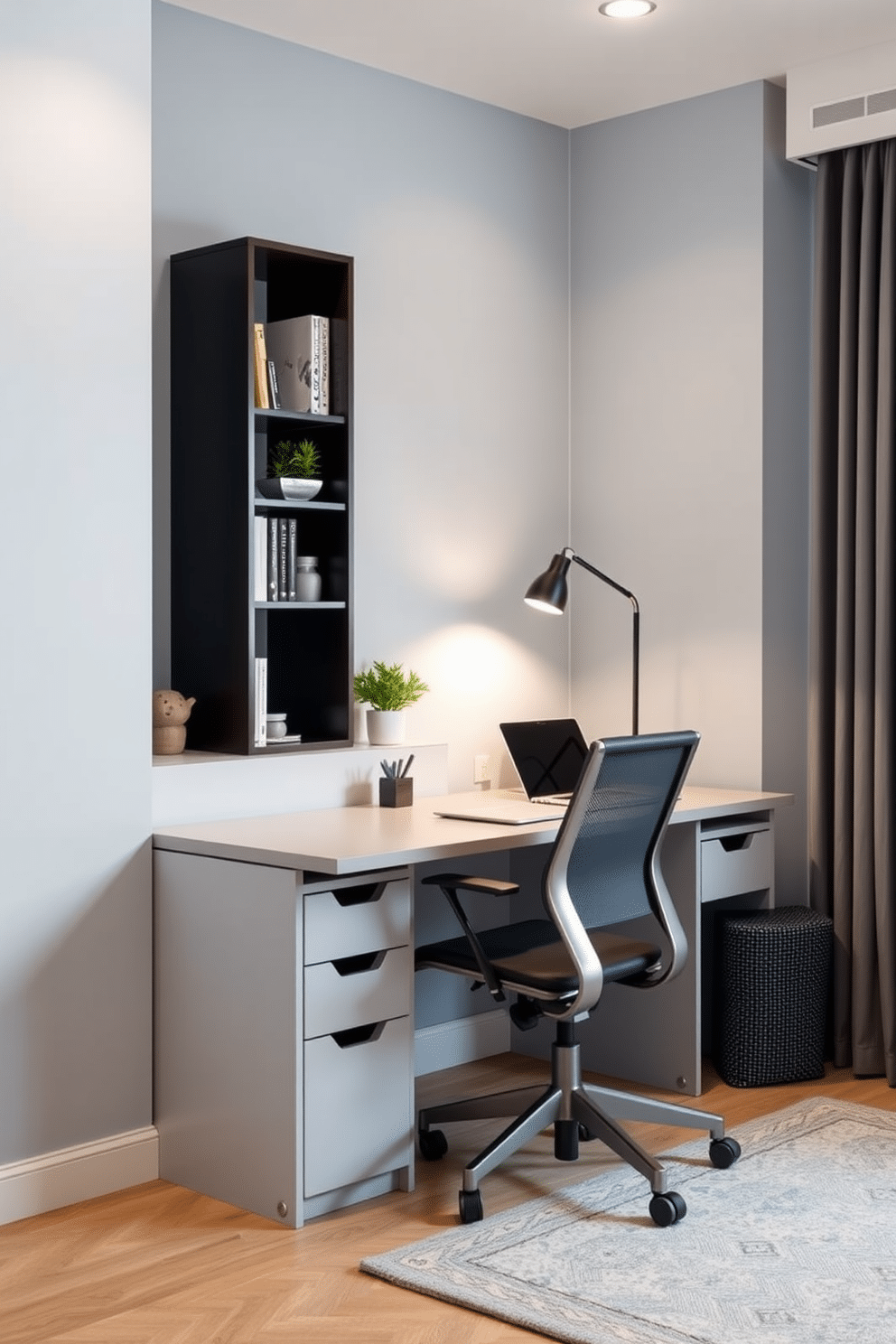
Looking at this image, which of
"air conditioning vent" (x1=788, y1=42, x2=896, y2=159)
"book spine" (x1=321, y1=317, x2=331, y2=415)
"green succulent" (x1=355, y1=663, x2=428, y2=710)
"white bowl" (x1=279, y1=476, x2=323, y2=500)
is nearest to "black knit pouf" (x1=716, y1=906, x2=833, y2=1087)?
"green succulent" (x1=355, y1=663, x2=428, y2=710)

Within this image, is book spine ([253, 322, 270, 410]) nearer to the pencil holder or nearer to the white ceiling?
the white ceiling

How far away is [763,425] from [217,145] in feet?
5.22

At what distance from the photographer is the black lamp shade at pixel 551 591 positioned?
3.93 metres

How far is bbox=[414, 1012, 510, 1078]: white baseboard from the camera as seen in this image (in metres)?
3.95

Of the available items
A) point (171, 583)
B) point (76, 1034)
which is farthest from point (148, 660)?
point (76, 1034)

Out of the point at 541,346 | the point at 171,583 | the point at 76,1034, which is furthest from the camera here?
the point at 541,346

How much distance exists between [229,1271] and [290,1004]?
0.48 metres

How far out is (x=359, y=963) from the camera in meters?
3.01

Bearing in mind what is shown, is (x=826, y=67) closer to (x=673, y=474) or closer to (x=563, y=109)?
(x=563, y=109)

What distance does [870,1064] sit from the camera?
388 centimetres

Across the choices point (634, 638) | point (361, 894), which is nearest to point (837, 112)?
point (634, 638)

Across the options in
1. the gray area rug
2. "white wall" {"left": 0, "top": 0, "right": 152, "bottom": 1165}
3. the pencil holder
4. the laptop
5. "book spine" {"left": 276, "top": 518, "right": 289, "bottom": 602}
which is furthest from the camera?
the laptop

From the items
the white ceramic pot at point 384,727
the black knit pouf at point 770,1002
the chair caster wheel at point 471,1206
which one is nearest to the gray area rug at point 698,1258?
the chair caster wheel at point 471,1206

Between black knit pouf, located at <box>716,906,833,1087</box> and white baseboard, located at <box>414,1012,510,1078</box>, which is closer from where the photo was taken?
black knit pouf, located at <box>716,906,833,1087</box>
